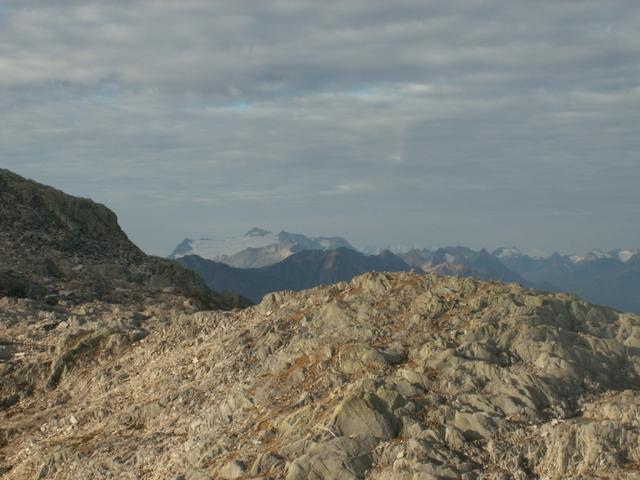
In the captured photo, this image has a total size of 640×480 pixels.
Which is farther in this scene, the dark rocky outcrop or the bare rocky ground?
the dark rocky outcrop

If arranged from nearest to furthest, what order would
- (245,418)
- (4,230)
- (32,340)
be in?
(245,418) → (32,340) → (4,230)

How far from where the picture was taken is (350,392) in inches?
890

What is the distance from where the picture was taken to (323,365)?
26.0m

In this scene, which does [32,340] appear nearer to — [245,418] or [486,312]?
[245,418]

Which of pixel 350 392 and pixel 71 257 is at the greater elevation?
pixel 71 257

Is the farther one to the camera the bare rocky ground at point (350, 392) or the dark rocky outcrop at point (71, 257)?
the dark rocky outcrop at point (71, 257)

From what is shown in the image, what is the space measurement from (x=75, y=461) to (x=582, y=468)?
1789 cm

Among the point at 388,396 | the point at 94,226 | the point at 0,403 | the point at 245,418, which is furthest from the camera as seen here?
the point at 94,226

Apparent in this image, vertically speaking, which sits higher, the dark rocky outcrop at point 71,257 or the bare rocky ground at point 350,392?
the dark rocky outcrop at point 71,257

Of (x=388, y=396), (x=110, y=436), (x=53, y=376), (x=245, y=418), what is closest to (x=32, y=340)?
(x=53, y=376)

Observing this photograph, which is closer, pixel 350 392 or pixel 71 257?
pixel 350 392

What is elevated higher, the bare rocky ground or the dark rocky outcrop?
the dark rocky outcrop

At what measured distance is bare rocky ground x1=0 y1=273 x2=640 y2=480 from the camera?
19.9 metres

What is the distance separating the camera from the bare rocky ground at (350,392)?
19.9 metres
